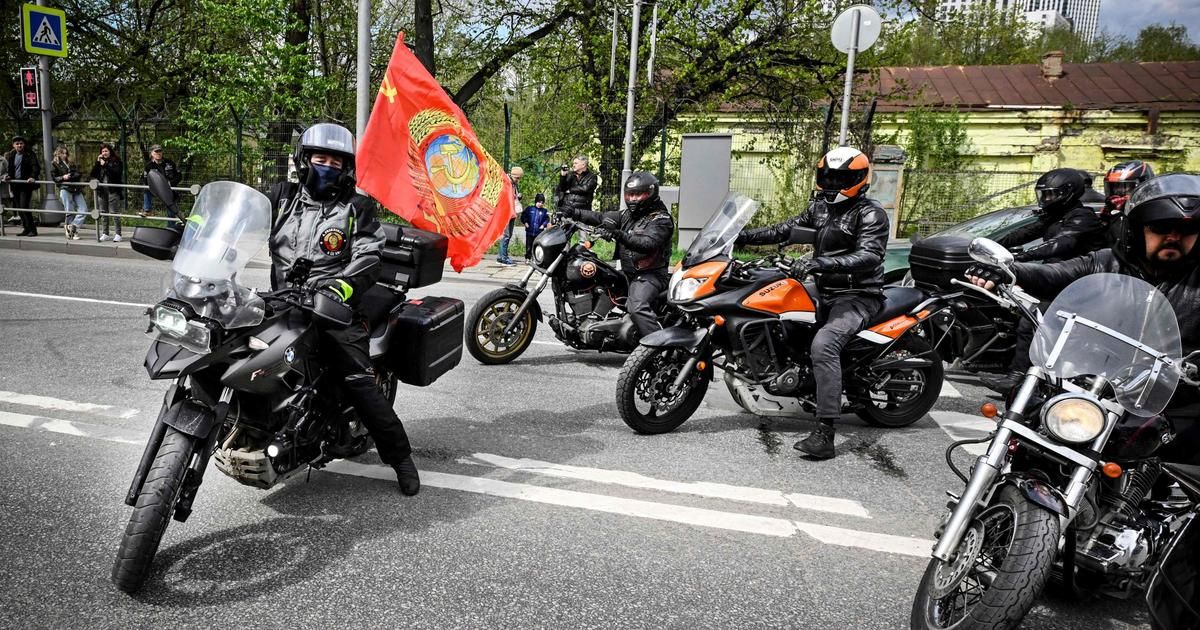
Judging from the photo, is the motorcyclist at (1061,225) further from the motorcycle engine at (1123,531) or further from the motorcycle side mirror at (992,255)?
the motorcycle engine at (1123,531)

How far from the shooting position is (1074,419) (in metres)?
2.61

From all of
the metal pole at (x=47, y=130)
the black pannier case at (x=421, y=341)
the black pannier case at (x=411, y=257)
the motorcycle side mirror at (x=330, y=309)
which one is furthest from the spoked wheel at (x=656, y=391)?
the metal pole at (x=47, y=130)

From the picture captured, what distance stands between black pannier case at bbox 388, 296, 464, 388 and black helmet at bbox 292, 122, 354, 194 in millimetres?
755

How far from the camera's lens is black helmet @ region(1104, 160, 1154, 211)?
6.65m

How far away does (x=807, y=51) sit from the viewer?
18984 mm

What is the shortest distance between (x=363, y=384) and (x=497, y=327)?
3187 mm

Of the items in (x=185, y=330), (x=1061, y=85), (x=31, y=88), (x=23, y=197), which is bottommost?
(x=23, y=197)

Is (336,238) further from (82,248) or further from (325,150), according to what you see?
(82,248)

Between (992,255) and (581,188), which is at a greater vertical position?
(581,188)

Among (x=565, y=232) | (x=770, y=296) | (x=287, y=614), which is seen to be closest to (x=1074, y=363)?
(x=770, y=296)

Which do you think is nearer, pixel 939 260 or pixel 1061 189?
pixel 1061 189

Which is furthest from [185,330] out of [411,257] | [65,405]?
[65,405]

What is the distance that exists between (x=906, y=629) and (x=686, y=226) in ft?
36.3

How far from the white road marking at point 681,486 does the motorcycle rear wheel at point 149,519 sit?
175 cm
